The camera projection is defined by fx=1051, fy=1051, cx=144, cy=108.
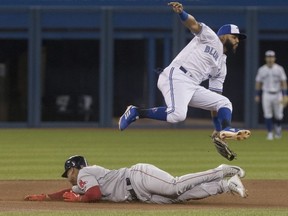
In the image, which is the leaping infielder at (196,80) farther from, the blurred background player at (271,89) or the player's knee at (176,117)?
the blurred background player at (271,89)

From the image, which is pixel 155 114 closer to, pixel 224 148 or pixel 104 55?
pixel 224 148

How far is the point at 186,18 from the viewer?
12.4m

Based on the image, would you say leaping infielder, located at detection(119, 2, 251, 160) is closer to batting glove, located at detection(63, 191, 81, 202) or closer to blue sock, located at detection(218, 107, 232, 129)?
blue sock, located at detection(218, 107, 232, 129)

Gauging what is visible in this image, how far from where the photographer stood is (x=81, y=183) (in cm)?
1146

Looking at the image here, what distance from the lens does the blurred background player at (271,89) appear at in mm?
22819

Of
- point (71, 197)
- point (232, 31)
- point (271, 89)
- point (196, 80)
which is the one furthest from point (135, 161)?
point (271, 89)

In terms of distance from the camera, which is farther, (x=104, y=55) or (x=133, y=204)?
(x=104, y=55)

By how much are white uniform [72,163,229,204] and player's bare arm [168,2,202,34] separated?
189 cm

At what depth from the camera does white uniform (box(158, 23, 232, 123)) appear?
1285 cm

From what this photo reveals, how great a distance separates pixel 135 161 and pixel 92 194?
5.72m

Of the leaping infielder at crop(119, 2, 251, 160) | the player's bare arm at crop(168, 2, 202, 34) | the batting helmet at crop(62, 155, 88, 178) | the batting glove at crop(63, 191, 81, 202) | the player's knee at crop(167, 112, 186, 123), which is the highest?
the player's bare arm at crop(168, 2, 202, 34)

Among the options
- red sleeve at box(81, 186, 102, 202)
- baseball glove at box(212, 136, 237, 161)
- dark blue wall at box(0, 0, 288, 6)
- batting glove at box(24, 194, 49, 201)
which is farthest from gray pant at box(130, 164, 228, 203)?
dark blue wall at box(0, 0, 288, 6)

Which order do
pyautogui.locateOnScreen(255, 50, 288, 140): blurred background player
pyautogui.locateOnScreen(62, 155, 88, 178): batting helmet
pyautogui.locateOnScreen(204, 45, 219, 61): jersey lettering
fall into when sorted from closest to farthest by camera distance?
pyautogui.locateOnScreen(62, 155, 88, 178): batting helmet
pyautogui.locateOnScreen(204, 45, 219, 61): jersey lettering
pyautogui.locateOnScreen(255, 50, 288, 140): blurred background player

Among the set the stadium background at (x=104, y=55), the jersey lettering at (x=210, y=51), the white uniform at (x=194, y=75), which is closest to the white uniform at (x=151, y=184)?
the white uniform at (x=194, y=75)
